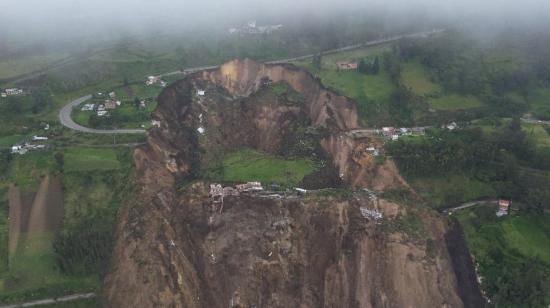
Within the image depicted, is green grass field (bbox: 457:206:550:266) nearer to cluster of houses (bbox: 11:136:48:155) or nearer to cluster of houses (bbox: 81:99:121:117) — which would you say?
cluster of houses (bbox: 81:99:121:117)

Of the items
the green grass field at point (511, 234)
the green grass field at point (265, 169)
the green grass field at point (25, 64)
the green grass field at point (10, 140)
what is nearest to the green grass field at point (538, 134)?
the green grass field at point (511, 234)

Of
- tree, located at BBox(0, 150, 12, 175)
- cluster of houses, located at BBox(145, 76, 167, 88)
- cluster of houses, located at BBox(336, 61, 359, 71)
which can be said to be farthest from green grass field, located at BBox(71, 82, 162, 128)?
cluster of houses, located at BBox(336, 61, 359, 71)

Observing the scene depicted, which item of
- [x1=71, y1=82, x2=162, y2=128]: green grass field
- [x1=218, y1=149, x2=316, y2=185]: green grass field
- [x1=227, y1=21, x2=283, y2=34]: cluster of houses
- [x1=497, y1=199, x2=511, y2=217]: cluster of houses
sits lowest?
[x1=497, y1=199, x2=511, y2=217]: cluster of houses

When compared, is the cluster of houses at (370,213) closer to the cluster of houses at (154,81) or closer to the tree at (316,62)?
the tree at (316,62)

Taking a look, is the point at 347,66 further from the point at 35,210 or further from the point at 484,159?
the point at 35,210

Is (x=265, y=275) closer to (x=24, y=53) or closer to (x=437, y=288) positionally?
(x=437, y=288)

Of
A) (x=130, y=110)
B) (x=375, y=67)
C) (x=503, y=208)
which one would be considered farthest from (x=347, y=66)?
(x=130, y=110)

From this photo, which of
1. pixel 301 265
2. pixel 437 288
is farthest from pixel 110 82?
pixel 437 288
